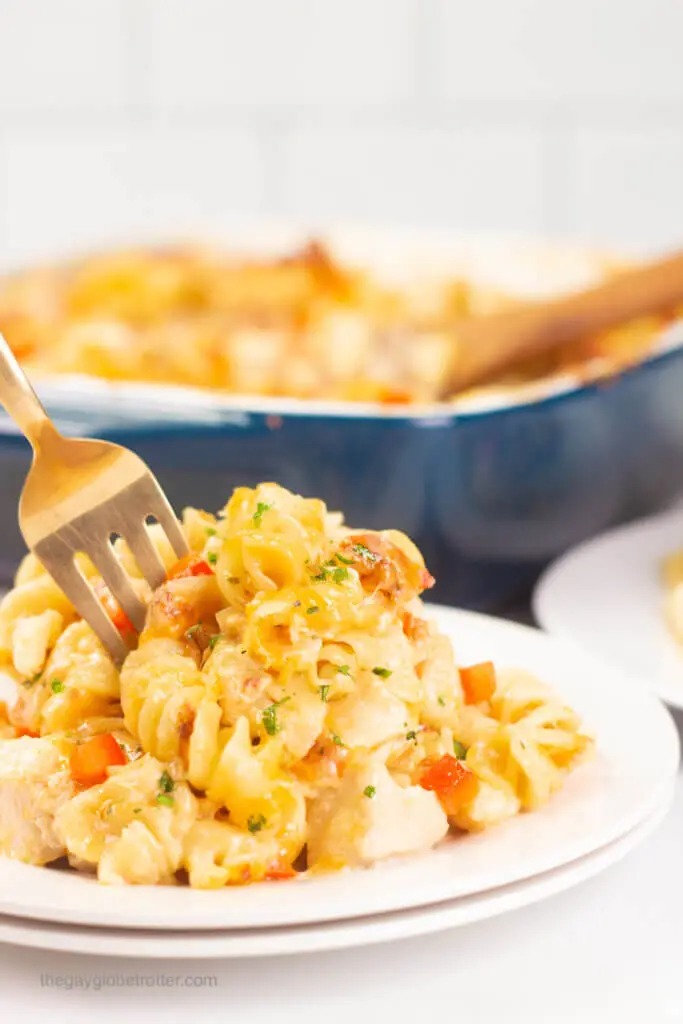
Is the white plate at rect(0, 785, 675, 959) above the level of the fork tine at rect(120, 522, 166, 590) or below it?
below

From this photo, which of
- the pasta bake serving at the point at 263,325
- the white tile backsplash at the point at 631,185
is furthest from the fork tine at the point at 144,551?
the white tile backsplash at the point at 631,185

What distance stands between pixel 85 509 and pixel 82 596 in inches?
3.9

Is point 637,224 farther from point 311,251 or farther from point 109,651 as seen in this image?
point 109,651

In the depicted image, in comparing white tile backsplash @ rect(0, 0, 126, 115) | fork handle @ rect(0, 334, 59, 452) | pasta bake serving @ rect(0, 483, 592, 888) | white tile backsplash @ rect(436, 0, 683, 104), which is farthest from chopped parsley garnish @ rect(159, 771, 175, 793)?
white tile backsplash @ rect(0, 0, 126, 115)

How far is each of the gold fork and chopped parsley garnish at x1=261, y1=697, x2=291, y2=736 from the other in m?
0.24

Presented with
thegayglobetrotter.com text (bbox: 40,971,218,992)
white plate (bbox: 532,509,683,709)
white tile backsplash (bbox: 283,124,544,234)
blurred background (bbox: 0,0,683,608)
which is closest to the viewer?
thegayglobetrotter.com text (bbox: 40,971,218,992)

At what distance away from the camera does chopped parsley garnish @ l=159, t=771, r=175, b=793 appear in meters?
1.39

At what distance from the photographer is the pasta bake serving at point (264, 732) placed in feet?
4.48

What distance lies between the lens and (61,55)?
556 cm

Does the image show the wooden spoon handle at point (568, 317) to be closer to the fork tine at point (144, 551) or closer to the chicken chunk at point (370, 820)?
the fork tine at point (144, 551)

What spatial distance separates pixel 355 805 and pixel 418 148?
184 inches

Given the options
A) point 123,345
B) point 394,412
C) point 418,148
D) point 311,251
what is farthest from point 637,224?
point 394,412

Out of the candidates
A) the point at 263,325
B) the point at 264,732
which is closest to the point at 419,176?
the point at 263,325

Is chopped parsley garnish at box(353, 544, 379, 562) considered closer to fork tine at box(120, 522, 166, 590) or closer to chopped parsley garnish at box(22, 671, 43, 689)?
fork tine at box(120, 522, 166, 590)
